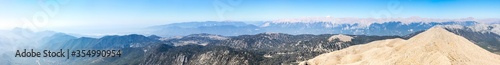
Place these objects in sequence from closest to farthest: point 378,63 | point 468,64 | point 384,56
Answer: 1. point 468,64
2. point 378,63
3. point 384,56

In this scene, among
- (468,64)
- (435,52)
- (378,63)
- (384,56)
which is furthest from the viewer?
(384,56)

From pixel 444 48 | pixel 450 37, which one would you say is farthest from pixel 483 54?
pixel 444 48

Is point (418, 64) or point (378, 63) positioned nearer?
point (418, 64)

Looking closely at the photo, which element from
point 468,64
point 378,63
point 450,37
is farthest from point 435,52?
point 450,37

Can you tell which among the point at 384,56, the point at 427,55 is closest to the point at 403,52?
the point at 384,56

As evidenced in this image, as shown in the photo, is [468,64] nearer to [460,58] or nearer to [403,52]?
[460,58]

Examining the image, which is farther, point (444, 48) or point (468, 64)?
point (444, 48)

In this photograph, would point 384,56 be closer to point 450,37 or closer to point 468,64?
point 450,37

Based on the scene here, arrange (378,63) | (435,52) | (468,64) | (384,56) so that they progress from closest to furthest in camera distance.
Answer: (468,64) < (435,52) < (378,63) < (384,56)

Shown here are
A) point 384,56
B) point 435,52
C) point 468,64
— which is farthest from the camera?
point 384,56

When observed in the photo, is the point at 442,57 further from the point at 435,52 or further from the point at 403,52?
the point at 403,52
